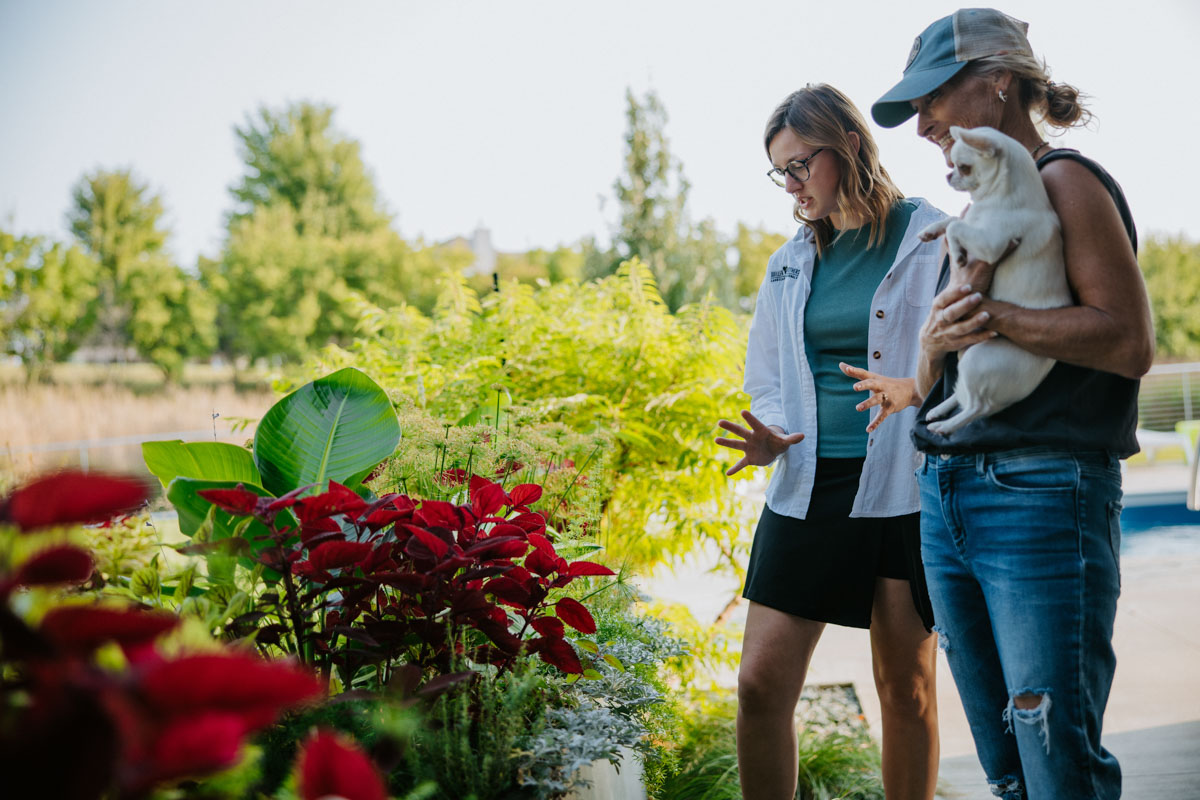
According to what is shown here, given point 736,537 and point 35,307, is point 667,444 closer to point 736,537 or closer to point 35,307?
point 736,537

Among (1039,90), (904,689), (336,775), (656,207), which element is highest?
(656,207)

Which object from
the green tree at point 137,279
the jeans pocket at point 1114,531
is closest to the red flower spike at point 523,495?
the jeans pocket at point 1114,531

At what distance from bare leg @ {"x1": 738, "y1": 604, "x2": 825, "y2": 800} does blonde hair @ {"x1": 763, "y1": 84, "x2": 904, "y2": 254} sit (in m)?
0.93

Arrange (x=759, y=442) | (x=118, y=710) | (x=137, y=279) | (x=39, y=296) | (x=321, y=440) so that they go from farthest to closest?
1. (x=137, y=279)
2. (x=39, y=296)
3. (x=759, y=442)
4. (x=321, y=440)
5. (x=118, y=710)

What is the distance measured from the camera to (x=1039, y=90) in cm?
128

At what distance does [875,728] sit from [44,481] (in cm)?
299

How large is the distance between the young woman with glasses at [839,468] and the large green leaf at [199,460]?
0.99 metres

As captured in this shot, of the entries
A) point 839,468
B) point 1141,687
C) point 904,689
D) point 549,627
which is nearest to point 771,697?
point 904,689

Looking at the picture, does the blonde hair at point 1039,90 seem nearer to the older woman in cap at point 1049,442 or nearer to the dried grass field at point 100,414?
the older woman in cap at point 1049,442

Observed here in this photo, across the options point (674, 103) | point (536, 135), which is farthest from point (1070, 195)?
point (536, 135)

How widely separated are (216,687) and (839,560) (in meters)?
1.58

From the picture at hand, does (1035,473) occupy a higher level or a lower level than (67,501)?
lower

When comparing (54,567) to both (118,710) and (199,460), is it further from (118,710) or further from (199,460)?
(199,460)

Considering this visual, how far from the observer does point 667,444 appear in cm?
302
